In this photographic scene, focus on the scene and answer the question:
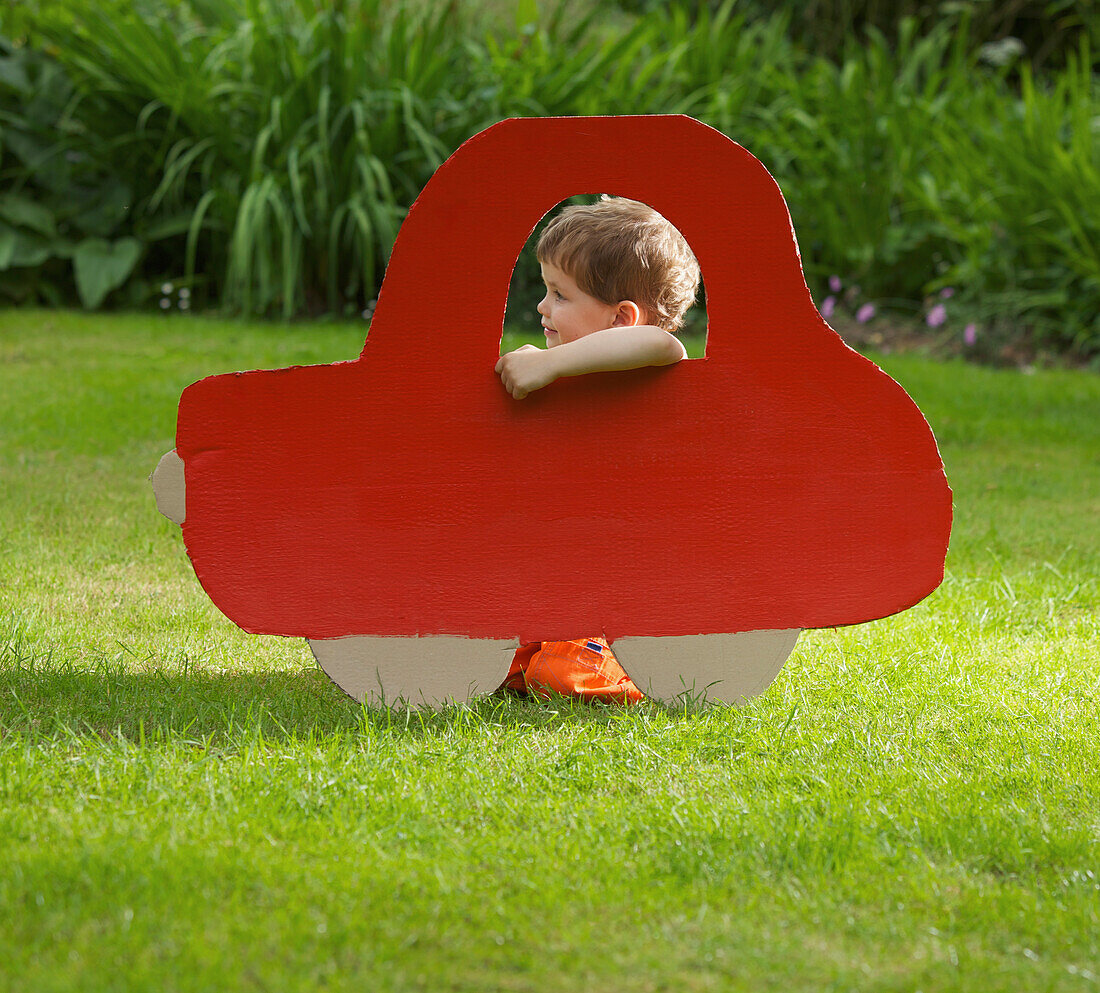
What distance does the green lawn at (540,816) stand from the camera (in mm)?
1627

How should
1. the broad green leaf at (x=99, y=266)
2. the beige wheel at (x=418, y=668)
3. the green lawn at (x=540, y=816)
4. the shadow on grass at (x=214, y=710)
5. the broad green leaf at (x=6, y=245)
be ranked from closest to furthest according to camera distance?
the green lawn at (x=540, y=816), the shadow on grass at (x=214, y=710), the beige wheel at (x=418, y=668), the broad green leaf at (x=6, y=245), the broad green leaf at (x=99, y=266)

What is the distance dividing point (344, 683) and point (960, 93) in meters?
7.22

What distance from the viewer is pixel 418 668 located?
250cm

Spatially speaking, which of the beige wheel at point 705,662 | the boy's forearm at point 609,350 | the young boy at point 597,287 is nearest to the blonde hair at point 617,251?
the young boy at point 597,287

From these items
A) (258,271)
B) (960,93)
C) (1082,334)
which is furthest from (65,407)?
(960,93)

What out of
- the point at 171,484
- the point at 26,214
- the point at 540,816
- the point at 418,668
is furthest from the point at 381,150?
the point at 540,816

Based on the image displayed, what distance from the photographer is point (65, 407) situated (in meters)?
5.15

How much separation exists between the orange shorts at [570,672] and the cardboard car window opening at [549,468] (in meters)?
0.12

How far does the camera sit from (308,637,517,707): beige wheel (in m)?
2.48

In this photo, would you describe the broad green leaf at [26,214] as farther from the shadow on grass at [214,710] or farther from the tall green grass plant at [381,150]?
the shadow on grass at [214,710]

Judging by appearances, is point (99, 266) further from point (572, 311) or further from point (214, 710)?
point (214, 710)

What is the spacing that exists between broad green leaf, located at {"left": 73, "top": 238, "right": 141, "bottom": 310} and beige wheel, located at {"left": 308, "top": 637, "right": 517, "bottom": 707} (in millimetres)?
5115

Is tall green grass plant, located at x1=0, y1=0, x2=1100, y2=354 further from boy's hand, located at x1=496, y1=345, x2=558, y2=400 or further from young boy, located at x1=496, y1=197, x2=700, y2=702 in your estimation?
boy's hand, located at x1=496, y1=345, x2=558, y2=400

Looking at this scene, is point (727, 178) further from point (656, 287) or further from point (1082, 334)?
point (1082, 334)
